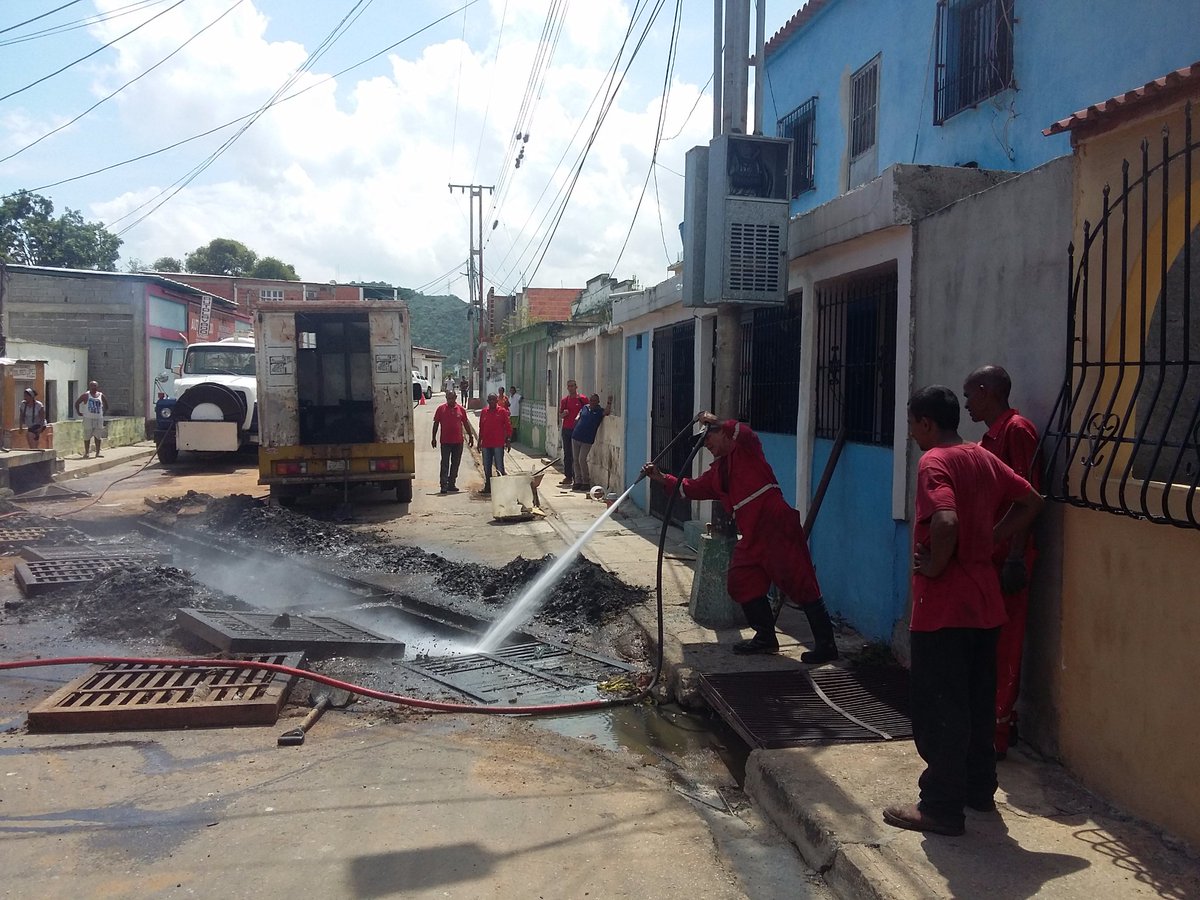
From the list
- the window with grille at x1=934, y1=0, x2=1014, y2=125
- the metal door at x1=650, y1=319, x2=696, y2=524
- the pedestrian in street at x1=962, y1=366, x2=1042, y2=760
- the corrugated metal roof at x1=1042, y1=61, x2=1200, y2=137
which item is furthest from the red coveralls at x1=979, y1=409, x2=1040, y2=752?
the metal door at x1=650, y1=319, x2=696, y2=524

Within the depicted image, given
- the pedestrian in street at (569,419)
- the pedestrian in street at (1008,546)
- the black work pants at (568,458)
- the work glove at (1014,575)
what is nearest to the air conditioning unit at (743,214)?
the pedestrian in street at (1008,546)

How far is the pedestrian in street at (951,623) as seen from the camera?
3396 mm

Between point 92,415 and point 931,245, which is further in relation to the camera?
point 92,415

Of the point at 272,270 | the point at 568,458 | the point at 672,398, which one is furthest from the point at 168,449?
the point at 272,270

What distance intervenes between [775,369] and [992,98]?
311cm

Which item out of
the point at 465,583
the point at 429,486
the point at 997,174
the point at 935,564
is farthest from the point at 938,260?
the point at 429,486

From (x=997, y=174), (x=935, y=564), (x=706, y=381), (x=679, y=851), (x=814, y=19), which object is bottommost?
(x=679, y=851)

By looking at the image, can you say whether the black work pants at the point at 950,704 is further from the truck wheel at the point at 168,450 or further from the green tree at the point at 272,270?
the green tree at the point at 272,270

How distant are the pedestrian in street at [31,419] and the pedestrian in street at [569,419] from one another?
9.32 metres

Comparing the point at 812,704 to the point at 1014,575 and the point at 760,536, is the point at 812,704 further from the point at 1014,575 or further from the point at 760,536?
the point at 1014,575

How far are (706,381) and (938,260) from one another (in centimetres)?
425

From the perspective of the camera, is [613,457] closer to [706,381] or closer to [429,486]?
[429,486]

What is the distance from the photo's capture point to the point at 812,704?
16.5 feet

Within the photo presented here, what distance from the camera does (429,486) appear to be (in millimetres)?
16578
